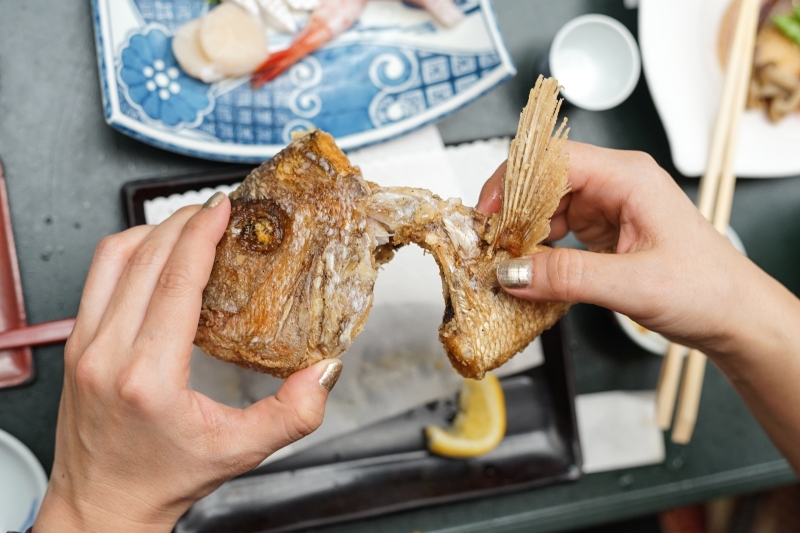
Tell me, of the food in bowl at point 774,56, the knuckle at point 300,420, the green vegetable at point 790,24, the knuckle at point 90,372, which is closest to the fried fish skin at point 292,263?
the knuckle at point 300,420

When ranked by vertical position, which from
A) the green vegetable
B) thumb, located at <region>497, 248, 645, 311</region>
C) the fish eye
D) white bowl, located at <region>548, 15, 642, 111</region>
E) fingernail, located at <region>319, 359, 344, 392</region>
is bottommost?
fingernail, located at <region>319, 359, 344, 392</region>

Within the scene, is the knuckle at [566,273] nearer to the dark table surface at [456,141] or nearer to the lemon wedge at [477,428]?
the lemon wedge at [477,428]

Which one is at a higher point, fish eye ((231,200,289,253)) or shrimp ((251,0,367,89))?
shrimp ((251,0,367,89))

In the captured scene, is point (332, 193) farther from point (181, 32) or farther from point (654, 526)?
point (654, 526)

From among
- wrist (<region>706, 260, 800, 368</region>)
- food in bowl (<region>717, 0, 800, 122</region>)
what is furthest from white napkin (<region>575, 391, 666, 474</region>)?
food in bowl (<region>717, 0, 800, 122</region>)

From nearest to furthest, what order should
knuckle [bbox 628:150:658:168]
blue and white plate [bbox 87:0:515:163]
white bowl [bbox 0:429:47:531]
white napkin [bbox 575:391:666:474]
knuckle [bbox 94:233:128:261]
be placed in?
knuckle [bbox 94:233:128:261], knuckle [bbox 628:150:658:168], white bowl [bbox 0:429:47:531], blue and white plate [bbox 87:0:515:163], white napkin [bbox 575:391:666:474]

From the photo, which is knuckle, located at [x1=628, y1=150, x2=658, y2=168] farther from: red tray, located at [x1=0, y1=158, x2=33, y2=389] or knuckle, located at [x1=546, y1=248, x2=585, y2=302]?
red tray, located at [x1=0, y1=158, x2=33, y2=389]

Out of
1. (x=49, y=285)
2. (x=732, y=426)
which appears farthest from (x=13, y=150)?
(x=732, y=426)
